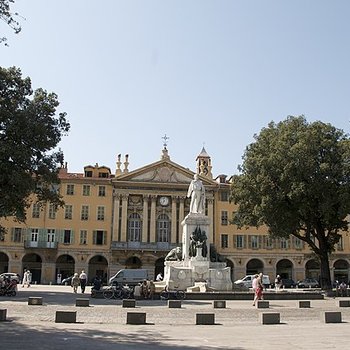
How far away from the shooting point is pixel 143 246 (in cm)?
6188

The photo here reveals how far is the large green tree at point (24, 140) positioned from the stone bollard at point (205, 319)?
1432cm

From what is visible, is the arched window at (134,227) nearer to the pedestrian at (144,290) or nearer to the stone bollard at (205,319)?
the pedestrian at (144,290)

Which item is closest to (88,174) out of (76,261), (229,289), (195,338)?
(76,261)

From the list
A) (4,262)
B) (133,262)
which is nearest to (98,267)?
(133,262)

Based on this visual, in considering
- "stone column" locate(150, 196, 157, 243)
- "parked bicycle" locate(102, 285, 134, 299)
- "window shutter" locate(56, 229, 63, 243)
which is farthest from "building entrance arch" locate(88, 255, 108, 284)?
"parked bicycle" locate(102, 285, 134, 299)

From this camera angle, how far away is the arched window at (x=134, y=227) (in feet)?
207

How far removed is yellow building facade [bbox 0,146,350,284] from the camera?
61.0 m

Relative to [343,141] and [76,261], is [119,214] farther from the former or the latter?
[343,141]

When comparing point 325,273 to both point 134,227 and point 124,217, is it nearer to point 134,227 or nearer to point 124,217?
point 134,227

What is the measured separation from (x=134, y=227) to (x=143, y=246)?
120 inches

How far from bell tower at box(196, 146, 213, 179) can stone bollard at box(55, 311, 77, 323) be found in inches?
2156

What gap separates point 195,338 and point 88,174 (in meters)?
54.2

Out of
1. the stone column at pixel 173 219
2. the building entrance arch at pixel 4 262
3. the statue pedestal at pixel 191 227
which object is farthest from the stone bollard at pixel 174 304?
the building entrance arch at pixel 4 262

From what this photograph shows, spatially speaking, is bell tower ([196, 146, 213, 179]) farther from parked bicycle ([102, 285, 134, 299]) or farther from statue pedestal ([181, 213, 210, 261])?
parked bicycle ([102, 285, 134, 299])
